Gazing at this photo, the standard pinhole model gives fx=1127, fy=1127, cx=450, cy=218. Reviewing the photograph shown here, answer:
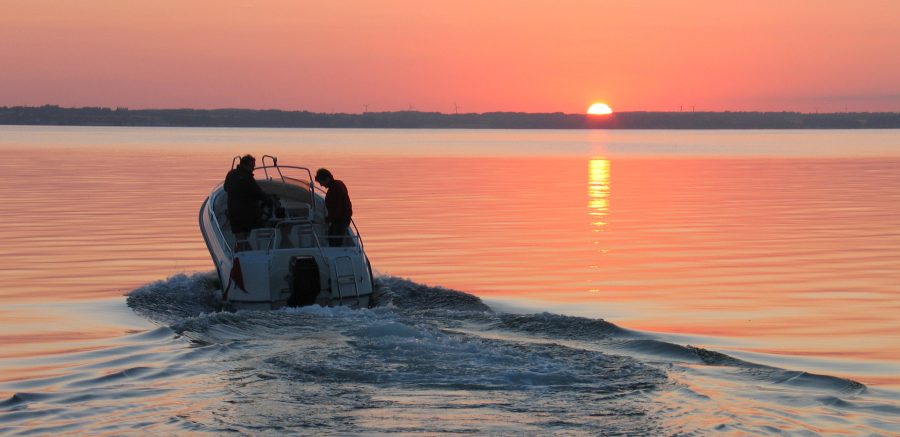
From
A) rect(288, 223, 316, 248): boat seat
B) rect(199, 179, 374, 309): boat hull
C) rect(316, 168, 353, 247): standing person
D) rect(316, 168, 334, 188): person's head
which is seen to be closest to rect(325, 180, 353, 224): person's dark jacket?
rect(316, 168, 353, 247): standing person

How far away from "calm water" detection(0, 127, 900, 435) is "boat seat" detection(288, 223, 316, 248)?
132 cm

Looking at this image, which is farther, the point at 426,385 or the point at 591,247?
the point at 591,247

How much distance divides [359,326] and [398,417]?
3.76 metres

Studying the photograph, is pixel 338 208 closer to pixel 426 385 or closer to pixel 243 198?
pixel 243 198

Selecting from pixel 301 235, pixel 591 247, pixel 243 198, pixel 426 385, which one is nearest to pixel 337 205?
pixel 301 235

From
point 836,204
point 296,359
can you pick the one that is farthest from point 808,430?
point 836,204

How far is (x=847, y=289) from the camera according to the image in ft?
58.4

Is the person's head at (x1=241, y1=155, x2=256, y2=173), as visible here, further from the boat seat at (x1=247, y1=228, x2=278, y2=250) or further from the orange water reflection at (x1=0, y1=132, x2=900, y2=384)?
the orange water reflection at (x1=0, y1=132, x2=900, y2=384)

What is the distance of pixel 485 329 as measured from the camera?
13203 mm

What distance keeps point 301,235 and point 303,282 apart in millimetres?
2693

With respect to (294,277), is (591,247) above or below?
below

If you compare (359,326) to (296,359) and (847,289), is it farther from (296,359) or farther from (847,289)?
(847,289)

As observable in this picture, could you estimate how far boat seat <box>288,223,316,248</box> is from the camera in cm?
1761

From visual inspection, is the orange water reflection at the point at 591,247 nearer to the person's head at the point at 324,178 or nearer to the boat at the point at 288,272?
the boat at the point at 288,272
